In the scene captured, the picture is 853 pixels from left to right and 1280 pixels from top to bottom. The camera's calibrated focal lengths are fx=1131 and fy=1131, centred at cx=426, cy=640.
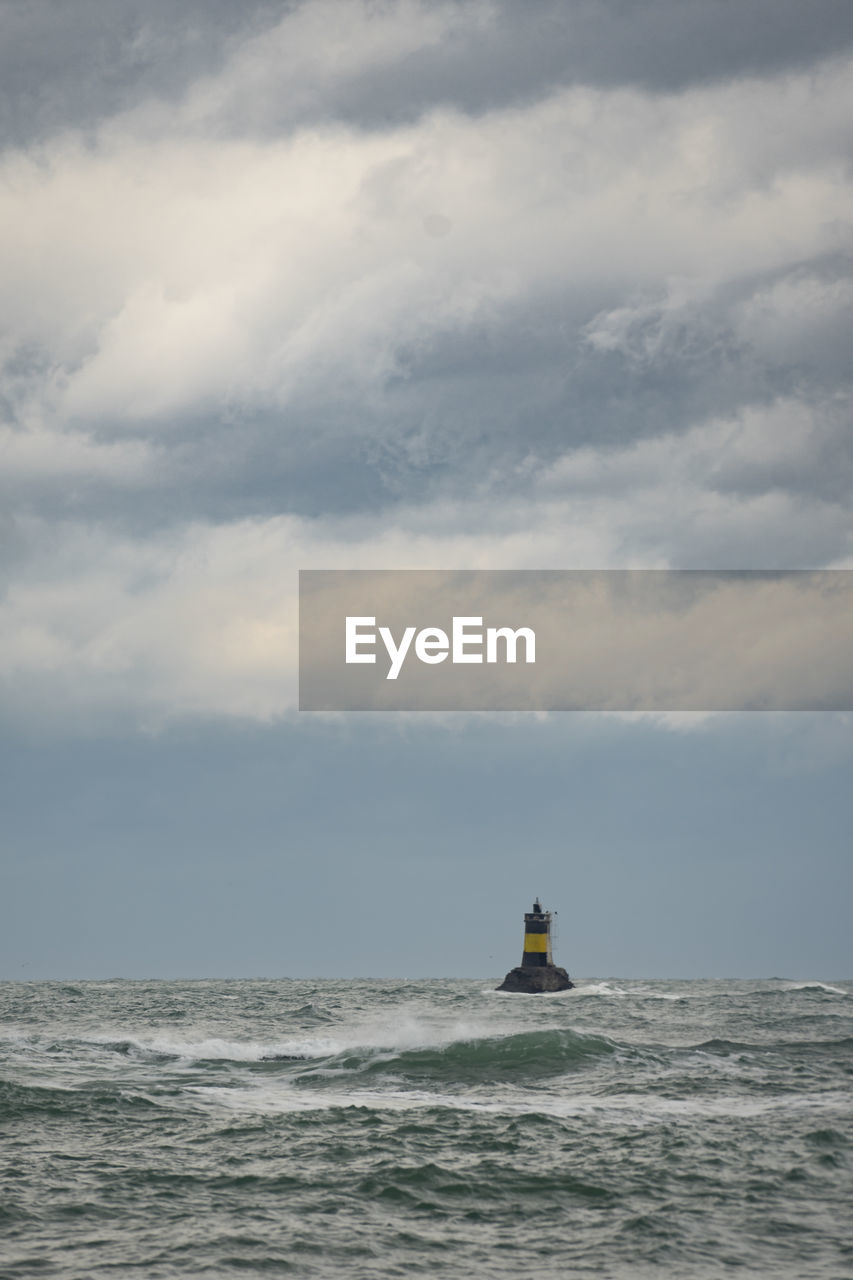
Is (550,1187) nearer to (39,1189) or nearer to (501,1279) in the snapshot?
(501,1279)

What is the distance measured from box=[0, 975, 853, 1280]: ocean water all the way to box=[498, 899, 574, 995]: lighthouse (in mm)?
29310

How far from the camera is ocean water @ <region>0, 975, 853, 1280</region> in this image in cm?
1510

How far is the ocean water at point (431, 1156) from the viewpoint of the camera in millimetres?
15102

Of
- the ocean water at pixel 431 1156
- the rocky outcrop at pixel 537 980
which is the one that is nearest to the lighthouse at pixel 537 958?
the rocky outcrop at pixel 537 980

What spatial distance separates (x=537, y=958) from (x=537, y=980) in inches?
50.6

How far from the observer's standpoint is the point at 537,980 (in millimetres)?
68375

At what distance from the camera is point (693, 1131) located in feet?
73.5

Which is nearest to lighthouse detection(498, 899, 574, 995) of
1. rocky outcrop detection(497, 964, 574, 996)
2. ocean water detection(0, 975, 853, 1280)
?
rocky outcrop detection(497, 964, 574, 996)

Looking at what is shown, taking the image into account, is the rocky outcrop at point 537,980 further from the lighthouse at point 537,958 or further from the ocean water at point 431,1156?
the ocean water at point 431,1156

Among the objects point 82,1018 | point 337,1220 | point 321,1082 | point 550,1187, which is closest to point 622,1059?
point 321,1082

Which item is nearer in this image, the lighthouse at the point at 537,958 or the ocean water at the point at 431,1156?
the ocean water at the point at 431,1156

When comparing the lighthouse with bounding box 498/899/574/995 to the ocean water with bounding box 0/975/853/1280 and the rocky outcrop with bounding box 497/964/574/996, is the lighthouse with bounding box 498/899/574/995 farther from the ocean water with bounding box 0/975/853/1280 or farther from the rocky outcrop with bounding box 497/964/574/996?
the ocean water with bounding box 0/975/853/1280

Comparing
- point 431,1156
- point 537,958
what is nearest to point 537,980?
point 537,958

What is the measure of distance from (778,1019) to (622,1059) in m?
19.2
